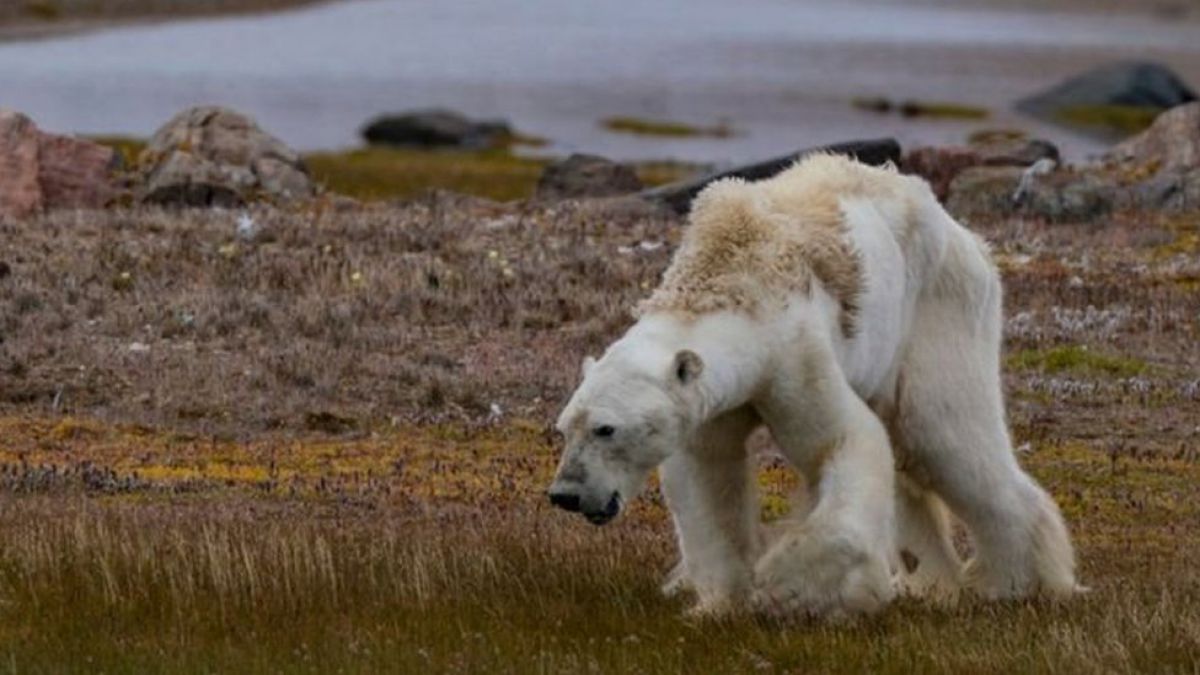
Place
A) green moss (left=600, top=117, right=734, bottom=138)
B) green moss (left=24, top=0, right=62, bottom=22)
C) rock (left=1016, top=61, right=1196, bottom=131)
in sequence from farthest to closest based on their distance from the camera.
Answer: green moss (left=24, top=0, right=62, bottom=22) → rock (left=1016, top=61, right=1196, bottom=131) → green moss (left=600, top=117, right=734, bottom=138)

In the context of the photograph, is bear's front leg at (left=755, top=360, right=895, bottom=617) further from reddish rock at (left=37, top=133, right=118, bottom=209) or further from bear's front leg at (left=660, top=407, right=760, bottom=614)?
reddish rock at (left=37, top=133, right=118, bottom=209)

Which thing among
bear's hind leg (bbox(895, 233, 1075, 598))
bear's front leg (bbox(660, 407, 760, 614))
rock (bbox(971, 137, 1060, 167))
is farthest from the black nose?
rock (bbox(971, 137, 1060, 167))

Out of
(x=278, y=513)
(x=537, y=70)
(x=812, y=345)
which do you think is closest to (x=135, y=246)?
(x=278, y=513)

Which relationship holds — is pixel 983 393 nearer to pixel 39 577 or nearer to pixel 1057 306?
pixel 39 577

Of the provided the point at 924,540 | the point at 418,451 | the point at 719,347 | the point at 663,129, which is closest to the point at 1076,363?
the point at 418,451

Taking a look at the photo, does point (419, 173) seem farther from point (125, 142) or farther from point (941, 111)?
point (941, 111)

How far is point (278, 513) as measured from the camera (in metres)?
15.4

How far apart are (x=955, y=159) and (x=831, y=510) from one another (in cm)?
2598

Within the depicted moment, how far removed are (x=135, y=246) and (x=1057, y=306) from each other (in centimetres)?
897

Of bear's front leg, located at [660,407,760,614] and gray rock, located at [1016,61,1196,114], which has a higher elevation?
bear's front leg, located at [660,407,760,614]

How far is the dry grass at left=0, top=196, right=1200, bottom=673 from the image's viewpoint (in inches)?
440

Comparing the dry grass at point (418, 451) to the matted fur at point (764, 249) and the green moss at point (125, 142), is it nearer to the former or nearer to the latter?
the matted fur at point (764, 249)

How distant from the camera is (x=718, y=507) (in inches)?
446

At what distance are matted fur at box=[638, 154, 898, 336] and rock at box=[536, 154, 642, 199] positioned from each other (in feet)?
78.2
